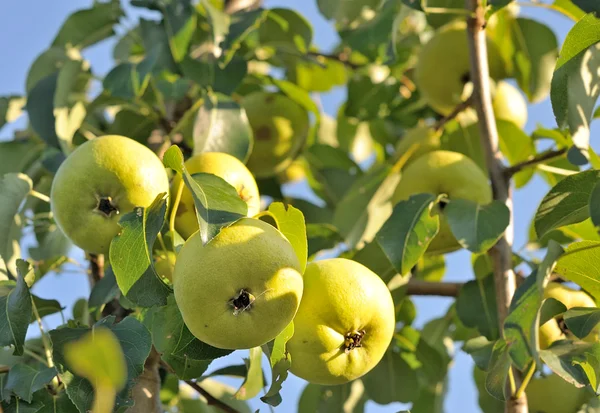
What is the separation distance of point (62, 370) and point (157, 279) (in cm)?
24

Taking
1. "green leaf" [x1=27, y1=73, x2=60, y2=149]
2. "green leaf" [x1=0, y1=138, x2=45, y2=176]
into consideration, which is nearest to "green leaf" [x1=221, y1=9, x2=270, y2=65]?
"green leaf" [x1=27, y1=73, x2=60, y2=149]

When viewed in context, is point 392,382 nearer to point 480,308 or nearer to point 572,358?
point 480,308

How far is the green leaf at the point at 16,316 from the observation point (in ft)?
4.15

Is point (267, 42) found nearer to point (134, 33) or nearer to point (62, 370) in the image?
point (134, 33)

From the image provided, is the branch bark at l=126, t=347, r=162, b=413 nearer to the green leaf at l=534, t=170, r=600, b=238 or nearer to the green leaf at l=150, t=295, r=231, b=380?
the green leaf at l=150, t=295, r=231, b=380

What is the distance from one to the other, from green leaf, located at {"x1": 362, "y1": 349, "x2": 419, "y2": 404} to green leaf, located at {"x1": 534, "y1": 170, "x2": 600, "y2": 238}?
2.52 ft

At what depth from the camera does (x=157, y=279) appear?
1.23 metres

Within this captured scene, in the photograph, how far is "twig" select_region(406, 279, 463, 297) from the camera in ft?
6.39

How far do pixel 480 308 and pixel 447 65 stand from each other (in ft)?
2.43

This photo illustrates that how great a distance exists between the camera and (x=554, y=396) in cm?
180

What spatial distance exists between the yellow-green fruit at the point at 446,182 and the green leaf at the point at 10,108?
127 cm

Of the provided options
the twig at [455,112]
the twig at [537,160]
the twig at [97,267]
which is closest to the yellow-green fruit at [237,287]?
the twig at [97,267]

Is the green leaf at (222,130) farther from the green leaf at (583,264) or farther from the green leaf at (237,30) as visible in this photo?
the green leaf at (583,264)

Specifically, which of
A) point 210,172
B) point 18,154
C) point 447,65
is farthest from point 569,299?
point 18,154
